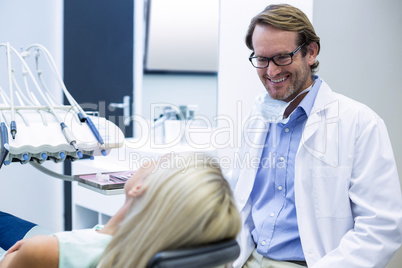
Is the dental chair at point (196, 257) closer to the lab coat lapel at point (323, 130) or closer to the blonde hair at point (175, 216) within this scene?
the blonde hair at point (175, 216)

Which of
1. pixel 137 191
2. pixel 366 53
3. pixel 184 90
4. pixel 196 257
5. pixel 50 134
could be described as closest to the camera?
pixel 196 257

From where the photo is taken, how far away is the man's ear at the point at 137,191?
0.78 metres

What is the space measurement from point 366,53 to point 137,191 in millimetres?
1362

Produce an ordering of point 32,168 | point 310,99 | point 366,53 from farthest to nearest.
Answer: point 32,168, point 366,53, point 310,99

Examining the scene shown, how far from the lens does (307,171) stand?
140 cm

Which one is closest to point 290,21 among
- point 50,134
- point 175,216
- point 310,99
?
point 310,99

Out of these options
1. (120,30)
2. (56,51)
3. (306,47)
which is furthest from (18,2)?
(306,47)

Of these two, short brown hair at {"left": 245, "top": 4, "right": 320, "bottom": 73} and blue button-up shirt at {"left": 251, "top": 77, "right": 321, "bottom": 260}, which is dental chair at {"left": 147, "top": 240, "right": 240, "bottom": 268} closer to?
blue button-up shirt at {"left": 251, "top": 77, "right": 321, "bottom": 260}

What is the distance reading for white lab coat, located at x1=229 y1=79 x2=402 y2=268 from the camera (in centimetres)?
124

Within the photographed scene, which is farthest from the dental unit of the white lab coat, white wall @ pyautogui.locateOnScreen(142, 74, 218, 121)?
white wall @ pyautogui.locateOnScreen(142, 74, 218, 121)

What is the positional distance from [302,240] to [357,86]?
0.79 meters

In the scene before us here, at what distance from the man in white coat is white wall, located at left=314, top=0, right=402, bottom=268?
200 mm

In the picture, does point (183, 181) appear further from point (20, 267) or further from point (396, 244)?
point (396, 244)

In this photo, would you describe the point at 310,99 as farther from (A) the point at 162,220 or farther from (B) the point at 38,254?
(B) the point at 38,254
